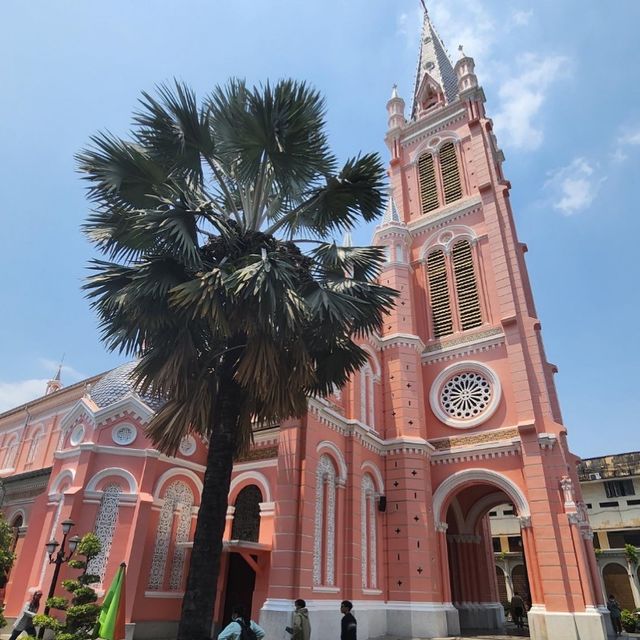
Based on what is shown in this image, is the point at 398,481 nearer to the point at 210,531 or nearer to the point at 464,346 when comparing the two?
the point at 464,346

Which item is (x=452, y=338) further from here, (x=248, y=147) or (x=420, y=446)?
(x=248, y=147)

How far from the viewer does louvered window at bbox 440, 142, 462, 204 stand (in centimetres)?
2436

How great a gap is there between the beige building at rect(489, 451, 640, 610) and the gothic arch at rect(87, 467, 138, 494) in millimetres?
30285

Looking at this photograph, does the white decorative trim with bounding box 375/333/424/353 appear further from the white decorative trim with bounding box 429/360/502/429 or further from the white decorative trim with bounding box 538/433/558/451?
the white decorative trim with bounding box 538/433/558/451

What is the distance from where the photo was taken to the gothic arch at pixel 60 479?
13.9m

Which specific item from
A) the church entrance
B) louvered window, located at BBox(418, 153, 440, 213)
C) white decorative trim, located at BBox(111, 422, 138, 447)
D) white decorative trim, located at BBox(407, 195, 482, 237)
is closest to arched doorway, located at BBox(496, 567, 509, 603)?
white decorative trim, located at BBox(407, 195, 482, 237)

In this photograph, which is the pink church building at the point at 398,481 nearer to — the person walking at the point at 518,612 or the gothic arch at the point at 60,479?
the gothic arch at the point at 60,479

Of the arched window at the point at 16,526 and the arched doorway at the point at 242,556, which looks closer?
the arched doorway at the point at 242,556

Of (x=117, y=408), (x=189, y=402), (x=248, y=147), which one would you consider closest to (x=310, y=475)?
(x=189, y=402)

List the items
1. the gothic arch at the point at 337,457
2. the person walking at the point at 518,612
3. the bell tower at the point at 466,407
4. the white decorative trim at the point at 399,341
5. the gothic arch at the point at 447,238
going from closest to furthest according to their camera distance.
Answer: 1. the gothic arch at the point at 337,457
2. the bell tower at the point at 466,407
3. the white decorative trim at the point at 399,341
4. the person walking at the point at 518,612
5. the gothic arch at the point at 447,238

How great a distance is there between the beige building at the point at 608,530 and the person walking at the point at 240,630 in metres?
32.9

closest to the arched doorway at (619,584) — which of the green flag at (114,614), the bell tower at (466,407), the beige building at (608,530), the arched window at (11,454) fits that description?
the beige building at (608,530)

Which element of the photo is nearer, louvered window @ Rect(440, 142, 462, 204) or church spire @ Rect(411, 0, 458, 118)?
louvered window @ Rect(440, 142, 462, 204)

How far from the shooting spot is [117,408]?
1445 centimetres
